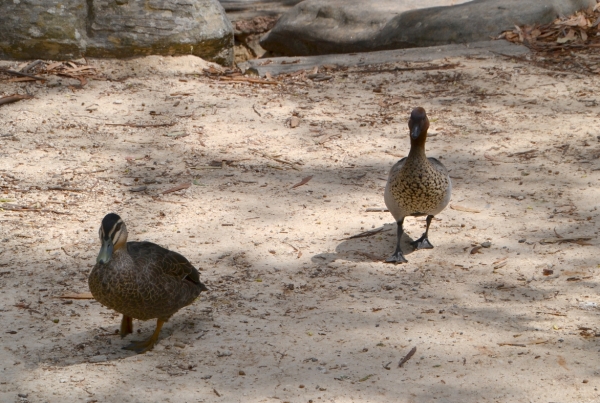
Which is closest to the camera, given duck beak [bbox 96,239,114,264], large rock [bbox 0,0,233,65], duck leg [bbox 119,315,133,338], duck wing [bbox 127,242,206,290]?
duck beak [bbox 96,239,114,264]

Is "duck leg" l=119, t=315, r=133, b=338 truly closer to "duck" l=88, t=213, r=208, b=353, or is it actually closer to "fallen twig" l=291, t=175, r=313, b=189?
"duck" l=88, t=213, r=208, b=353

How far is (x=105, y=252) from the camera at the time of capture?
13.7 feet

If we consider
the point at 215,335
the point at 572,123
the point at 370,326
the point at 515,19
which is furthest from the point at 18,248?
the point at 515,19

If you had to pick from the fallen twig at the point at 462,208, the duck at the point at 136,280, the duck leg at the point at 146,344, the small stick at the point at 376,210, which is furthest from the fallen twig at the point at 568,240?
the duck leg at the point at 146,344

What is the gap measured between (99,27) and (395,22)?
3819 millimetres

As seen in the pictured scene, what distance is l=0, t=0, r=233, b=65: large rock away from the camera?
8.77 m

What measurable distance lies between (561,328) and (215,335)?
194 centimetres

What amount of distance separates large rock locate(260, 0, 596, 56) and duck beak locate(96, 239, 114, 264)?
6.82m

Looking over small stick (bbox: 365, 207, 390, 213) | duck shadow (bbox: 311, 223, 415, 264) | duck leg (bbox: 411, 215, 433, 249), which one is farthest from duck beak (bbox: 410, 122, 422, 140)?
small stick (bbox: 365, 207, 390, 213)

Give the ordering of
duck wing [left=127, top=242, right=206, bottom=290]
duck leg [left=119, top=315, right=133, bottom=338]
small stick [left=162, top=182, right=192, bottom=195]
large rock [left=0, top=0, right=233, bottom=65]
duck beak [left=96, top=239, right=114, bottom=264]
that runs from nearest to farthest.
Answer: duck beak [left=96, top=239, right=114, bottom=264] < duck wing [left=127, top=242, right=206, bottom=290] < duck leg [left=119, top=315, right=133, bottom=338] < small stick [left=162, top=182, right=192, bottom=195] < large rock [left=0, top=0, right=233, bottom=65]

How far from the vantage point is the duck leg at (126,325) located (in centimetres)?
457

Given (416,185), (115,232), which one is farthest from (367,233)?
(115,232)

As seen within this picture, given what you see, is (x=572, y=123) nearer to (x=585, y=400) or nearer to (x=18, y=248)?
(x=585, y=400)

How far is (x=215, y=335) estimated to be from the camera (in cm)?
463
